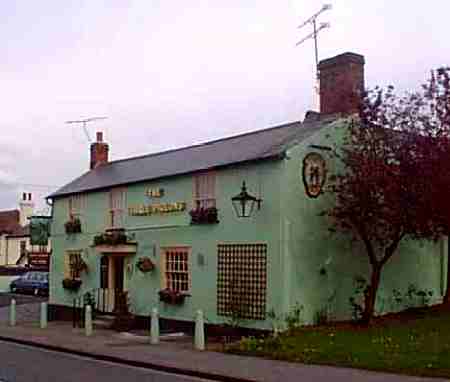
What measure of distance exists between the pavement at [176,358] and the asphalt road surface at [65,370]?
34 centimetres

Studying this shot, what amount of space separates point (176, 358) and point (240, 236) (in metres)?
5.12

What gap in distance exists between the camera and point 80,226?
27.8 metres

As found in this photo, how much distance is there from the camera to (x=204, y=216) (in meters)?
21.5

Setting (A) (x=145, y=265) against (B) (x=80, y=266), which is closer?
(A) (x=145, y=265)

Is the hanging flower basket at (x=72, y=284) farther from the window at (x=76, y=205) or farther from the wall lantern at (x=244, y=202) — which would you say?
the wall lantern at (x=244, y=202)

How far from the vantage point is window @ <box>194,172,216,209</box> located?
21.7m

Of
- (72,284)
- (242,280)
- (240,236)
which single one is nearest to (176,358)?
(242,280)

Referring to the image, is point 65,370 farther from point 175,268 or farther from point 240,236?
point 175,268

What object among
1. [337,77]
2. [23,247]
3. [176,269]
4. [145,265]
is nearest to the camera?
[337,77]

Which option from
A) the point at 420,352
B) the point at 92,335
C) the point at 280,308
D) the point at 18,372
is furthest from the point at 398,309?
the point at 18,372

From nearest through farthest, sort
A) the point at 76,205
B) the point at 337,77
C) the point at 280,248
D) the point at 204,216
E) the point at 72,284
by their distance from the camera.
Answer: the point at 280,248, the point at 204,216, the point at 337,77, the point at 72,284, the point at 76,205

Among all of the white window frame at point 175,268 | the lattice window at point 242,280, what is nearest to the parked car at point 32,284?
the white window frame at point 175,268

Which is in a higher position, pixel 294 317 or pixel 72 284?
A: pixel 72 284

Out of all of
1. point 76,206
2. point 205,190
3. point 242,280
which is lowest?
Result: point 242,280
